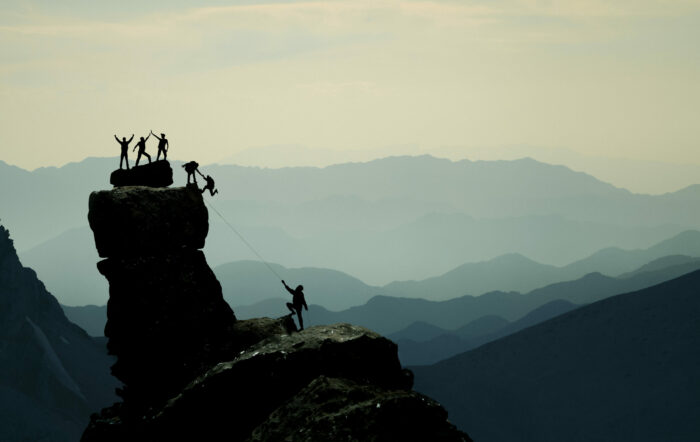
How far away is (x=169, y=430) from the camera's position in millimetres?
30766

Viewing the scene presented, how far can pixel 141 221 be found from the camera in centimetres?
3666

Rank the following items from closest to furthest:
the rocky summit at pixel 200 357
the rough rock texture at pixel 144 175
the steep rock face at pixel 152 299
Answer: the rocky summit at pixel 200 357 → the steep rock face at pixel 152 299 → the rough rock texture at pixel 144 175

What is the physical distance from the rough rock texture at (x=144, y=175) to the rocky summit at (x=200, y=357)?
3.09 m

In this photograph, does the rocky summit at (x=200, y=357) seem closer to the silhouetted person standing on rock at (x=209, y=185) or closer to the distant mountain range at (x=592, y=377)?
the silhouetted person standing on rock at (x=209, y=185)

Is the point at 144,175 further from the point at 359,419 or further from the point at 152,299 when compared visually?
the point at 359,419

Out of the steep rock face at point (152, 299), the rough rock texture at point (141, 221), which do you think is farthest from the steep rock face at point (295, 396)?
the rough rock texture at point (141, 221)

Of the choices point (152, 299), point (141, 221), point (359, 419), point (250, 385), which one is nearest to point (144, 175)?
point (141, 221)

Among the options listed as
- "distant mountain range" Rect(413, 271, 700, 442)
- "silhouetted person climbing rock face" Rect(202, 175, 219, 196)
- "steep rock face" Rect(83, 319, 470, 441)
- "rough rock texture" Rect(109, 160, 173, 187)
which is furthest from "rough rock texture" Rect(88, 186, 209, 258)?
"distant mountain range" Rect(413, 271, 700, 442)

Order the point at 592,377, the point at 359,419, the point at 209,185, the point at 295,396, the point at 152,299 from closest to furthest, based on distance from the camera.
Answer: the point at 359,419
the point at 295,396
the point at 152,299
the point at 209,185
the point at 592,377

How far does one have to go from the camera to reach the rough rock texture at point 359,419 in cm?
2348

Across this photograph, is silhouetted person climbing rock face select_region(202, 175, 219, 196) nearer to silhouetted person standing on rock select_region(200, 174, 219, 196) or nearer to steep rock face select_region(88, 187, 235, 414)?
silhouetted person standing on rock select_region(200, 174, 219, 196)

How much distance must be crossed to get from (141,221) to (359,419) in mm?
17478

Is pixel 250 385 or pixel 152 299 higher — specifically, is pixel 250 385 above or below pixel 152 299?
below

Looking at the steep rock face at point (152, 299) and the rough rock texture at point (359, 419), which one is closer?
the rough rock texture at point (359, 419)
